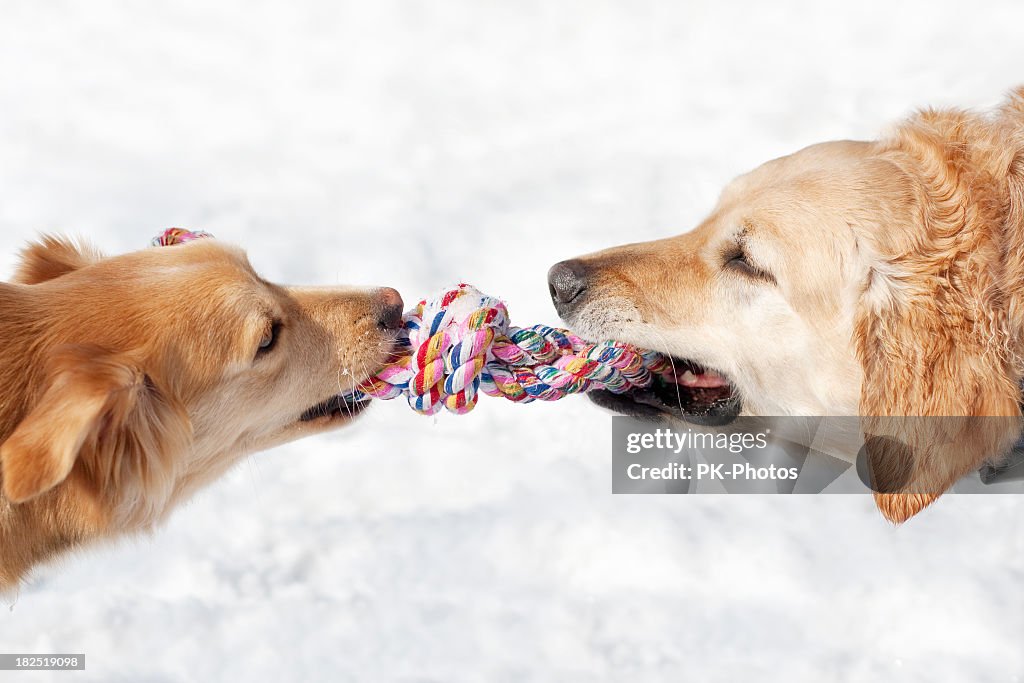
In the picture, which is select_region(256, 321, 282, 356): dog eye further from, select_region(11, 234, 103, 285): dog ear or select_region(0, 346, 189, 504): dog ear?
select_region(11, 234, 103, 285): dog ear

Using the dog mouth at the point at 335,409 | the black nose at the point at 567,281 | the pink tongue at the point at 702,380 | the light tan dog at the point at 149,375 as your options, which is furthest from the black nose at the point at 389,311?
the pink tongue at the point at 702,380

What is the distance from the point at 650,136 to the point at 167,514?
380cm

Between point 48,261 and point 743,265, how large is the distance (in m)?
2.21

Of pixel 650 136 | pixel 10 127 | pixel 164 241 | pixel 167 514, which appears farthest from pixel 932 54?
pixel 10 127

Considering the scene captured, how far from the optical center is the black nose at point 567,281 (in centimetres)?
296

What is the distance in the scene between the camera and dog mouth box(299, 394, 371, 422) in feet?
9.39

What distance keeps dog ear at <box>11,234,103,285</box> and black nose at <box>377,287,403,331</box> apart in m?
0.95

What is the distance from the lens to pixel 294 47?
592cm

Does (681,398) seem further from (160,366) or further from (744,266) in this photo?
(160,366)

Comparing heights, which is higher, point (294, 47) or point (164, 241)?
point (294, 47)

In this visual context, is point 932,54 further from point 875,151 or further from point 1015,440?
point 1015,440

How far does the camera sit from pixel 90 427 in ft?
6.83

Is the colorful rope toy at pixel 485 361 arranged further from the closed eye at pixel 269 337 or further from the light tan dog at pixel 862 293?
the closed eye at pixel 269 337

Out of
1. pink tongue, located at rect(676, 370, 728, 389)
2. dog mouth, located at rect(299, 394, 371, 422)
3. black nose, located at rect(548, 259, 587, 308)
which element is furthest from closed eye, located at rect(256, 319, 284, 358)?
pink tongue, located at rect(676, 370, 728, 389)
